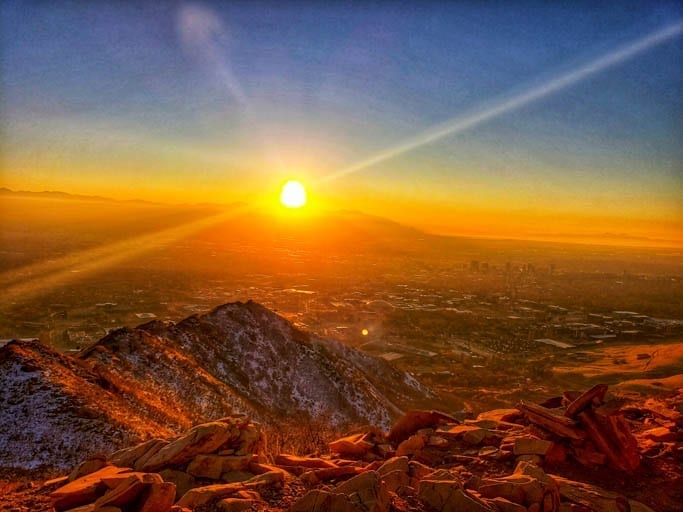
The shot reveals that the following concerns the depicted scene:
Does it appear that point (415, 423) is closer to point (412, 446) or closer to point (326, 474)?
point (412, 446)

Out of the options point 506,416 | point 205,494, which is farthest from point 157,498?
point 506,416

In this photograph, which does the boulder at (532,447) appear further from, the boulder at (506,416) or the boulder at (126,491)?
the boulder at (126,491)

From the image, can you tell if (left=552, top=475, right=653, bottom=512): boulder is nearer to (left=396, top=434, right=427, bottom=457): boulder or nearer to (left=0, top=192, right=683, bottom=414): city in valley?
(left=396, top=434, right=427, bottom=457): boulder

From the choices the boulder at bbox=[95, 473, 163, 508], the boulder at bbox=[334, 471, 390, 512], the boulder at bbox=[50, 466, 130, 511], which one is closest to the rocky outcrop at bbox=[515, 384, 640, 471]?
the boulder at bbox=[334, 471, 390, 512]

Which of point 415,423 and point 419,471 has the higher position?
point 419,471

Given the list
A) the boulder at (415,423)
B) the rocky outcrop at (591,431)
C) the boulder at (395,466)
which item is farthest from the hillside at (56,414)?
the rocky outcrop at (591,431)

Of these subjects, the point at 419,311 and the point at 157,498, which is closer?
the point at 157,498
